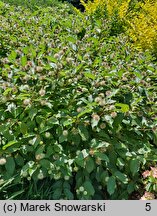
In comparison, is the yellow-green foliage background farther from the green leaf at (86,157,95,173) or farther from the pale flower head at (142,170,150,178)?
the green leaf at (86,157,95,173)

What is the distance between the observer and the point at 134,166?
258 cm

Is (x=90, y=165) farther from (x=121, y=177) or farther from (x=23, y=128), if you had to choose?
(x=23, y=128)

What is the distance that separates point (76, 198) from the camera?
2.63 metres

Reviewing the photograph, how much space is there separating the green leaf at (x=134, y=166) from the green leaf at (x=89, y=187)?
0.29 metres

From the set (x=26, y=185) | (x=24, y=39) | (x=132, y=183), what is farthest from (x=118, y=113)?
(x=24, y=39)

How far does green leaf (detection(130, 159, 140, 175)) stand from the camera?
256cm

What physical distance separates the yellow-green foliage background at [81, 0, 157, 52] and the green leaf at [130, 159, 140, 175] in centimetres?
197

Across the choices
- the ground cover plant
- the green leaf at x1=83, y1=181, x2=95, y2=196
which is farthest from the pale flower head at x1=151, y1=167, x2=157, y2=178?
the green leaf at x1=83, y1=181, x2=95, y2=196

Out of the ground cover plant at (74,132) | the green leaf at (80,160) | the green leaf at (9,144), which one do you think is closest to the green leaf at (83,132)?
the ground cover plant at (74,132)

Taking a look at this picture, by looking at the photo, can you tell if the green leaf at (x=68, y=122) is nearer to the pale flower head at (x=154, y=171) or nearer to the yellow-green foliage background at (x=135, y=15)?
the pale flower head at (x=154, y=171)

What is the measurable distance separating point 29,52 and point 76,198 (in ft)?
4.13

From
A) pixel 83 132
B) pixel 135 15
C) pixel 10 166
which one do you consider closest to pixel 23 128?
pixel 10 166

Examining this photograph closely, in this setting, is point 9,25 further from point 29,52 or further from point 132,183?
point 132,183

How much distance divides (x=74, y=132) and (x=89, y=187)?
36cm
